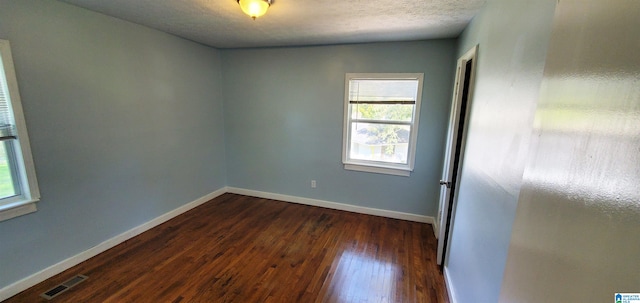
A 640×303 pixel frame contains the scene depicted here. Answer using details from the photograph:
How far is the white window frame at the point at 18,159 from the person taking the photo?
178 centimetres

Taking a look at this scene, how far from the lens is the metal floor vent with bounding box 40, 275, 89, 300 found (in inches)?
75.9

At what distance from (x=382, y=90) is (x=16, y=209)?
3.66 meters

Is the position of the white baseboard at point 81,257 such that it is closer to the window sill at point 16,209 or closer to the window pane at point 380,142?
the window sill at point 16,209

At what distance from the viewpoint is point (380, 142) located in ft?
11.1

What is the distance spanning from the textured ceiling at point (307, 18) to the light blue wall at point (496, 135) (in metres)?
0.44

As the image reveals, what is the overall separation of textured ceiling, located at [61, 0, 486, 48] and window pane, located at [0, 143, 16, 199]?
52.7 inches

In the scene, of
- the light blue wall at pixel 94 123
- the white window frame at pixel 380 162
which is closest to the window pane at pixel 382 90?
the white window frame at pixel 380 162

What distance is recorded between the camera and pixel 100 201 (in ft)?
8.05

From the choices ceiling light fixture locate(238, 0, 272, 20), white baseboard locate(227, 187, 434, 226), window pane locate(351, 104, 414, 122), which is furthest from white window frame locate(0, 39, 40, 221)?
window pane locate(351, 104, 414, 122)

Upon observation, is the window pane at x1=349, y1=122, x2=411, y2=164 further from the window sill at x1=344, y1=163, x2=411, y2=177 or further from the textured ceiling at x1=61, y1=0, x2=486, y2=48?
the textured ceiling at x1=61, y1=0, x2=486, y2=48

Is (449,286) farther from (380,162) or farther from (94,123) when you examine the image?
(94,123)

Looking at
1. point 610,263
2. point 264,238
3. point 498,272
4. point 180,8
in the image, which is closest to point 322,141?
point 264,238

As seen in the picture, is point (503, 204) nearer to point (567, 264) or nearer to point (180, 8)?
point (567, 264)

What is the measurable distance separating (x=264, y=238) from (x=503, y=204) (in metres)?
2.42
